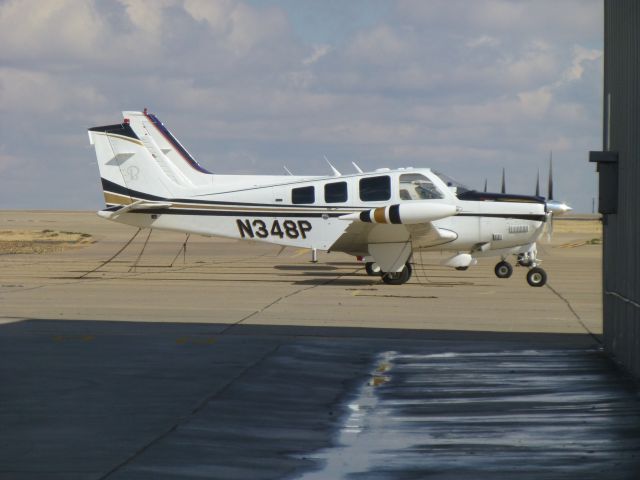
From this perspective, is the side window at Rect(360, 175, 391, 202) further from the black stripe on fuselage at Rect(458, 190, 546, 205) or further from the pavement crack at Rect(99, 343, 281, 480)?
the pavement crack at Rect(99, 343, 281, 480)

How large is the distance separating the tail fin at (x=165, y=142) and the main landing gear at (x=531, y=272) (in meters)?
7.90

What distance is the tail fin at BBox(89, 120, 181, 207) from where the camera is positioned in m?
25.6

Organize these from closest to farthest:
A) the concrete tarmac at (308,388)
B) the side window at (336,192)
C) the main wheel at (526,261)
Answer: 1. the concrete tarmac at (308,388)
2. the side window at (336,192)
3. the main wheel at (526,261)

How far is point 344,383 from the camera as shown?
1053 cm

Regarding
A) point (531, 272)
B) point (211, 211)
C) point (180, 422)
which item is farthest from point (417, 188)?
point (180, 422)

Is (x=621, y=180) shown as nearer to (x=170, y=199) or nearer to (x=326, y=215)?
(x=326, y=215)

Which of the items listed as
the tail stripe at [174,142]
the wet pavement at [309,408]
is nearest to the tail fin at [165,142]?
the tail stripe at [174,142]

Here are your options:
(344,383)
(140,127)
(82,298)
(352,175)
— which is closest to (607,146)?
(344,383)

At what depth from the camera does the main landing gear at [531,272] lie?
2394 cm

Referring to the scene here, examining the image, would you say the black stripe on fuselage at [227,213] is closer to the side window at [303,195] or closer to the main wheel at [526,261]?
the side window at [303,195]

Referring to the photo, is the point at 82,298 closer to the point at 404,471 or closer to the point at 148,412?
the point at 148,412

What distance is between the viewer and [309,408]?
9.16m

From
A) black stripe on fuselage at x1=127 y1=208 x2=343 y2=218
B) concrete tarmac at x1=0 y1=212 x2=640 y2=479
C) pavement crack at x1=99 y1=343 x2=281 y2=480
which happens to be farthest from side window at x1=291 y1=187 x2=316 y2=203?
pavement crack at x1=99 y1=343 x2=281 y2=480

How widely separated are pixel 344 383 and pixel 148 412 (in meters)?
2.45
